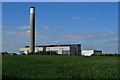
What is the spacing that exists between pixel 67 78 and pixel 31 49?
5373cm

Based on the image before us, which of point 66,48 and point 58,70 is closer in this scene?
point 58,70

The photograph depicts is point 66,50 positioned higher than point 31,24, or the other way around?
point 31,24

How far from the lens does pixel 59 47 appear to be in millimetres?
74250

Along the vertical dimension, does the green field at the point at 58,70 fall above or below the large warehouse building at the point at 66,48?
below

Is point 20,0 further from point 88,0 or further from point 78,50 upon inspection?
point 78,50

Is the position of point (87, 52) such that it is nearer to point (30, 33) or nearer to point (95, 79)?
point (30, 33)

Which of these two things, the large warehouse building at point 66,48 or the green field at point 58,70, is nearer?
the green field at point 58,70

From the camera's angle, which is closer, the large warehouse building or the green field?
the green field

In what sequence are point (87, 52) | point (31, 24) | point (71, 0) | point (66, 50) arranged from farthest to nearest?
1. point (66, 50)
2. point (87, 52)
3. point (31, 24)
4. point (71, 0)

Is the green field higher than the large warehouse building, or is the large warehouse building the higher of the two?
the large warehouse building

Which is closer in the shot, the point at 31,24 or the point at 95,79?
the point at 95,79

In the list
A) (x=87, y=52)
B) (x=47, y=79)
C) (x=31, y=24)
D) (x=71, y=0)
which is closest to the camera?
(x=47, y=79)

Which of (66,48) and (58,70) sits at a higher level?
(66,48)

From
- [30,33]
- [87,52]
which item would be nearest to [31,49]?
[30,33]
